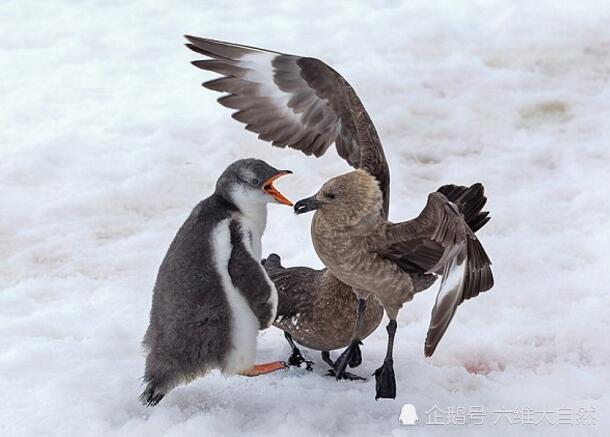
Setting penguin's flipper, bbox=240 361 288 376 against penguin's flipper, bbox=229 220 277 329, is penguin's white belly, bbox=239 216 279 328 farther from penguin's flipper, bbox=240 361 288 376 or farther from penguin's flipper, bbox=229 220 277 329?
penguin's flipper, bbox=240 361 288 376

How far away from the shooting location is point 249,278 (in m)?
3.87

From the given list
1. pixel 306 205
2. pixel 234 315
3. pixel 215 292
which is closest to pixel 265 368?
pixel 234 315

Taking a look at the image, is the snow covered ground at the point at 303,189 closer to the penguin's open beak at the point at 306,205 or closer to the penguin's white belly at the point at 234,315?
the penguin's white belly at the point at 234,315

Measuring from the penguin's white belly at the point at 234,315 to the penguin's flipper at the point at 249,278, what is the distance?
0.07 ft

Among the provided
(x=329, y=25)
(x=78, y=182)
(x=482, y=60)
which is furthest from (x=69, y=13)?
(x=482, y=60)

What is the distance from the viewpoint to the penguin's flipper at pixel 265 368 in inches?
164

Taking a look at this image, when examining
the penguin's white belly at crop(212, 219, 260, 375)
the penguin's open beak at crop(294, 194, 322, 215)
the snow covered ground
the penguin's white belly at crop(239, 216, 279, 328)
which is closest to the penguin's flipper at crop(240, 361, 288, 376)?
the snow covered ground

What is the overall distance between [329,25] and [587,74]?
261 centimetres

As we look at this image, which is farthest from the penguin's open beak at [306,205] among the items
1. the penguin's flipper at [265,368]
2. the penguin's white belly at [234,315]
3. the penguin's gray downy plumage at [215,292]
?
the penguin's flipper at [265,368]

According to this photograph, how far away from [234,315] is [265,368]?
488 millimetres

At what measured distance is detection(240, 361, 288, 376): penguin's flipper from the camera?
4167 millimetres

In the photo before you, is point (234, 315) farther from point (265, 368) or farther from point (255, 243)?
point (265, 368)

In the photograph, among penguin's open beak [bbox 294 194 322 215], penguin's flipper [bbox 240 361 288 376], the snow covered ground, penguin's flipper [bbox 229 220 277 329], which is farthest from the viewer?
penguin's flipper [bbox 240 361 288 376]

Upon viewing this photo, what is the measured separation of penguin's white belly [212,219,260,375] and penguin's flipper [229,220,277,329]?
0.02m
